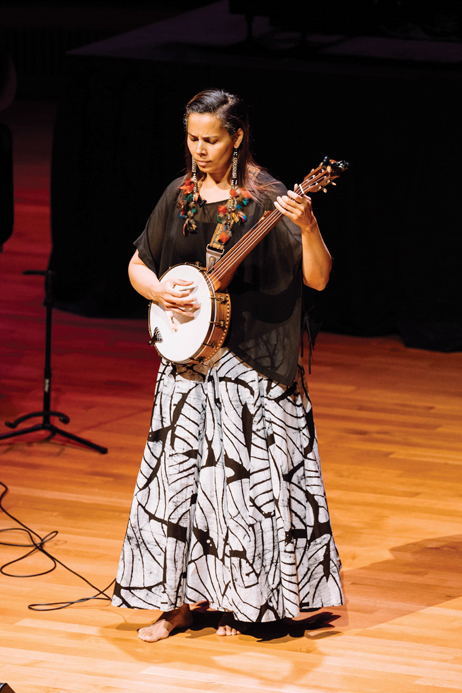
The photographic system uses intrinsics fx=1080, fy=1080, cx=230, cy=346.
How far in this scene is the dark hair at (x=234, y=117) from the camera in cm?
288

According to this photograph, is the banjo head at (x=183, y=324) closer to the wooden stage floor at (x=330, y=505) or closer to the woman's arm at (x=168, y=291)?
the woman's arm at (x=168, y=291)

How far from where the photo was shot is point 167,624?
10.5ft

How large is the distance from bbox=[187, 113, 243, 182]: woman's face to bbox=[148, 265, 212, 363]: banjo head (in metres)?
0.29

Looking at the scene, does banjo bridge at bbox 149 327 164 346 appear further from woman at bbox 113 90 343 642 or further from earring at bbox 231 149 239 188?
earring at bbox 231 149 239 188

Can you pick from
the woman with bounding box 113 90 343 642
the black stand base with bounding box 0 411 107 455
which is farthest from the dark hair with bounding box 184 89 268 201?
the black stand base with bounding box 0 411 107 455

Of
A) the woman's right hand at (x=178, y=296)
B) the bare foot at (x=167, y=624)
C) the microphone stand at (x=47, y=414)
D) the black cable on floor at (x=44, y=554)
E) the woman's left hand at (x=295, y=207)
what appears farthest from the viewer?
the microphone stand at (x=47, y=414)

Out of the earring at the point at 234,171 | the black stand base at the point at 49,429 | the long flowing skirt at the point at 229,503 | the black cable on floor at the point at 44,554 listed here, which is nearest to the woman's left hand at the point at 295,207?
the earring at the point at 234,171

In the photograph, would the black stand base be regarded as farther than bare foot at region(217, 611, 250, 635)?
Yes

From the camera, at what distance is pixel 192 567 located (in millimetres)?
3139

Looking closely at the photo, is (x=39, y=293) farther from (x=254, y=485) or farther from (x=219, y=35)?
(x=254, y=485)

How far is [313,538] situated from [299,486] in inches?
6.5

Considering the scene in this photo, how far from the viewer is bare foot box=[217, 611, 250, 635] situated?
321cm

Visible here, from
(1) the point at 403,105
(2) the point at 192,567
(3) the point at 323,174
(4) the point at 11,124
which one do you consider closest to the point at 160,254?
(3) the point at 323,174

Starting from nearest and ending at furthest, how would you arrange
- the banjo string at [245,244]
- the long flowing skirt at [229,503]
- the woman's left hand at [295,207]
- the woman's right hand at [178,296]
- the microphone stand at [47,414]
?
the woman's left hand at [295,207] < the banjo string at [245,244] < the woman's right hand at [178,296] < the long flowing skirt at [229,503] < the microphone stand at [47,414]
